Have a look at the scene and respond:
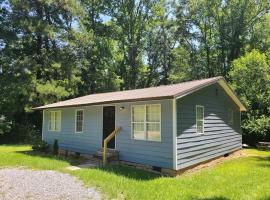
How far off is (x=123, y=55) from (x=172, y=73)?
6.26 meters

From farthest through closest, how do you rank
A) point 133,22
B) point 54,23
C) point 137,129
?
point 133,22 → point 54,23 → point 137,129

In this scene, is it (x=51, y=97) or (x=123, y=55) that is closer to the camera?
(x=51, y=97)

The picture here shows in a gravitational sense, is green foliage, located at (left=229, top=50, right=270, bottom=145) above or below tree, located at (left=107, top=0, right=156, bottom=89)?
below

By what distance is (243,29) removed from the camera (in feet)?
99.8

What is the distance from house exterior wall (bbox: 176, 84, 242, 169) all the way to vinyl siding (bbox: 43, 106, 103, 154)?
13.2 ft

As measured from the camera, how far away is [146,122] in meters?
10.6


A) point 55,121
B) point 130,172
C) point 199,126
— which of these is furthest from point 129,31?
point 130,172

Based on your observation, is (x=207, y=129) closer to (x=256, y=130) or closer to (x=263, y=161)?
(x=263, y=161)

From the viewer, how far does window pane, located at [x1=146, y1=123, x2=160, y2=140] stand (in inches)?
402

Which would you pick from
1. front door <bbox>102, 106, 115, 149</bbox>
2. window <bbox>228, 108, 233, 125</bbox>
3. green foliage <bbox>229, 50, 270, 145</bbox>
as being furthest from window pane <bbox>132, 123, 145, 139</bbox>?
green foliage <bbox>229, 50, 270, 145</bbox>

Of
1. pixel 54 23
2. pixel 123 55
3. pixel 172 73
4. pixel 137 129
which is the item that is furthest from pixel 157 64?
pixel 137 129

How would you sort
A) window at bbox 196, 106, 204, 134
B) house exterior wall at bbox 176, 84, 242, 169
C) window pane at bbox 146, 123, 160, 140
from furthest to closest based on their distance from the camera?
window at bbox 196, 106, 204, 134 → window pane at bbox 146, 123, 160, 140 → house exterior wall at bbox 176, 84, 242, 169

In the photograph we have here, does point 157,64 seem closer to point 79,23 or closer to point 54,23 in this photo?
point 79,23

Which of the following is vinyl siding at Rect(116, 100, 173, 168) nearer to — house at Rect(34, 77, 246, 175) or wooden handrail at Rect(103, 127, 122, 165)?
house at Rect(34, 77, 246, 175)
